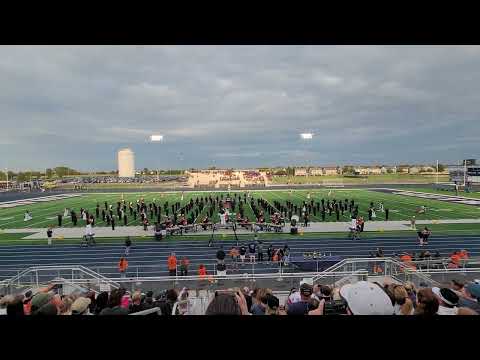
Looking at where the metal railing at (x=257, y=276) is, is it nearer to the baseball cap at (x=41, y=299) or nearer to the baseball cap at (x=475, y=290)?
the baseball cap at (x=475, y=290)

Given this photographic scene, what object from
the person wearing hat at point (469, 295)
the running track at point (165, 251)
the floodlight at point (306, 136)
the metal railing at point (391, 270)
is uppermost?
the floodlight at point (306, 136)

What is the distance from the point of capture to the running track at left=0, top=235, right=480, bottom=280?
39.2ft

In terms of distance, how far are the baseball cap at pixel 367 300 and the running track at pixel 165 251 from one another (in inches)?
338

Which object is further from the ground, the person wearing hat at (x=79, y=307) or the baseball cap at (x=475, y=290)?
the person wearing hat at (x=79, y=307)

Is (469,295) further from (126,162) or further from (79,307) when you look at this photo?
(126,162)

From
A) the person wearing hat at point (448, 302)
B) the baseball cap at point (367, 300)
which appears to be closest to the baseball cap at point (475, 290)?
the person wearing hat at point (448, 302)

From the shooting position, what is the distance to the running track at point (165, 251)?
11.9 meters

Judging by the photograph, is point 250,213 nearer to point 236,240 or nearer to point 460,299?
point 236,240

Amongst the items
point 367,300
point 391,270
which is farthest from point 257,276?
point 367,300

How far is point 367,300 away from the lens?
2.21 metres

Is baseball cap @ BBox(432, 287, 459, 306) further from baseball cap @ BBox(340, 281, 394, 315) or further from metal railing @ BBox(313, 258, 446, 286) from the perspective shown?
metal railing @ BBox(313, 258, 446, 286)
